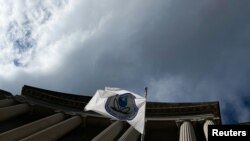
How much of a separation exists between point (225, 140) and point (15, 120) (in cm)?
3936

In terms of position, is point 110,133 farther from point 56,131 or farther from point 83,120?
point 83,120

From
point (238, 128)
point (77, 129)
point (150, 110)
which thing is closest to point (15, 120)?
point (77, 129)

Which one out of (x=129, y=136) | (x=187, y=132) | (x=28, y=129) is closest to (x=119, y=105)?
(x=129, y=136)

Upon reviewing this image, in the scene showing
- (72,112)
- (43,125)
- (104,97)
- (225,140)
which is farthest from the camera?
(72,112)

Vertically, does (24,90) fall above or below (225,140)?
above

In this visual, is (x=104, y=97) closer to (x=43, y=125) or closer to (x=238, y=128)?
(x=238, y=128)

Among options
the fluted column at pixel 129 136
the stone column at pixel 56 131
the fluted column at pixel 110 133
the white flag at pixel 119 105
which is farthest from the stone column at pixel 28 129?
the white flag at pixel 119 105

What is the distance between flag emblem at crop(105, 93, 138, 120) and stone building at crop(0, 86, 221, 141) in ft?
38.9

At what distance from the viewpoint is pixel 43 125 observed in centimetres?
4588

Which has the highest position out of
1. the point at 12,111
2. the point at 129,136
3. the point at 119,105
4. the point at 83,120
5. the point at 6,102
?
the point at 6,102

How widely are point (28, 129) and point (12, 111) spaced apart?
7.35 metres

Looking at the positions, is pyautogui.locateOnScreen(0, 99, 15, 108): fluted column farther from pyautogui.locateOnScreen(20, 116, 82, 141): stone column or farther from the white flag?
the white flag

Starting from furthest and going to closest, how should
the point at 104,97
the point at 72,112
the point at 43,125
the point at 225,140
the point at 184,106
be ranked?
1. the point at 72,112
2. the point at 184,106
3. the point at 43,125
4. the point at 104,97
5. the point at 225,140

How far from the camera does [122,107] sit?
92.7 ft
